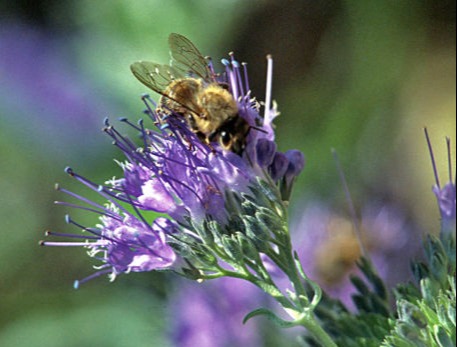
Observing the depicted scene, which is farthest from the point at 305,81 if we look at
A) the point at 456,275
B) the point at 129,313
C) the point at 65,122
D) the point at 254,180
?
the point at 254,180

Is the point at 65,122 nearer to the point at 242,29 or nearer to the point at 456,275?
the point at 242,29

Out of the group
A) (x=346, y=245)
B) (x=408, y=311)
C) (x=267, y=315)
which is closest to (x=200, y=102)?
(x=267, y=315)

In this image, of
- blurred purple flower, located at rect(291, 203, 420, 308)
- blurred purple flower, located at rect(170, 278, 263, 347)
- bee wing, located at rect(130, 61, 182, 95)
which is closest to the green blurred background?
blurred purple flower, located at rect(291, 203, 420, 308)

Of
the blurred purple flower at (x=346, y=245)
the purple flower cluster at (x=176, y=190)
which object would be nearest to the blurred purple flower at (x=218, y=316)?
the blurred purple flower at (x=346, y=245)

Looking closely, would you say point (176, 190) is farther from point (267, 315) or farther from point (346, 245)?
point (346, 245)

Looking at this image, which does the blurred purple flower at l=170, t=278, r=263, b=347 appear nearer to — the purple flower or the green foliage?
the green foliage

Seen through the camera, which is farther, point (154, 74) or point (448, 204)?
point (448, 204)
